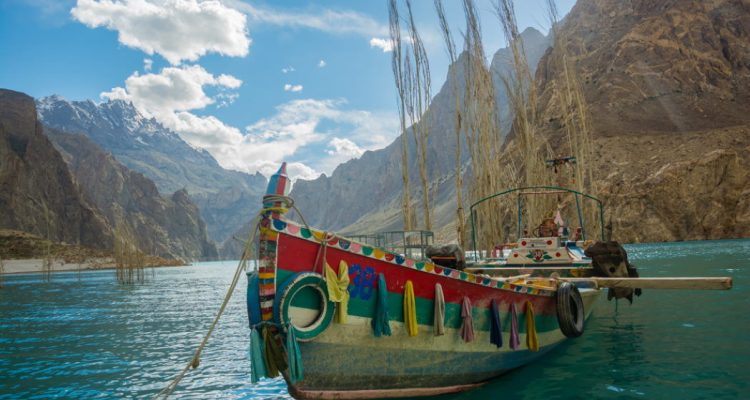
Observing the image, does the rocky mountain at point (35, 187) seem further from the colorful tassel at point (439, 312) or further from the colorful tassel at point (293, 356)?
the colorful tassel at point (439, 312)

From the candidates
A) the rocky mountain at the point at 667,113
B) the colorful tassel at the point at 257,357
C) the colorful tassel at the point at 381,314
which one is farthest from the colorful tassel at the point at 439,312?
the rocky mountain at the point at 667,113

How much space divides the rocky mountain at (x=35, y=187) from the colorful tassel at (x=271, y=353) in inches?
4407

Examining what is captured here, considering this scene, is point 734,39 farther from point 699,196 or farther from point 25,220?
point 25,220

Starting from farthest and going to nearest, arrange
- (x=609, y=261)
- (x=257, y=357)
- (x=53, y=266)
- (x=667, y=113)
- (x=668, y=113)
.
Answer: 1. (x=667, y=113)
2. (x=668, y=113)
3. (x=53, y=266)
4. (x=609, y=261)
5. (x=257, y=357)

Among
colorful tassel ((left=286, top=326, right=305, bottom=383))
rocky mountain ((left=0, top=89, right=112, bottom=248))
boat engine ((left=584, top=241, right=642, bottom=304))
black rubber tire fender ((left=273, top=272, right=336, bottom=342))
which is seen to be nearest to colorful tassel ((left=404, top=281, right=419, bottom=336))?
black rubber tire fender ((left=273, top=272, right=336, bottom=342))

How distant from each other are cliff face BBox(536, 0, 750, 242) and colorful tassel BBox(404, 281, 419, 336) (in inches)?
2728

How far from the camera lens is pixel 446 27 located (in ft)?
61.8

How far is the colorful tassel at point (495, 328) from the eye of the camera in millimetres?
6387

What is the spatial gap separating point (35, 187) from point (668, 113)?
13993cm

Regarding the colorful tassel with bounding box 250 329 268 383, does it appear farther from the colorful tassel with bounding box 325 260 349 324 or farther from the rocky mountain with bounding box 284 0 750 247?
the rocky mountain with bounding box 284 0 750 247

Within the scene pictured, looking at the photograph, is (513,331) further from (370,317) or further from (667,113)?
(667,113)

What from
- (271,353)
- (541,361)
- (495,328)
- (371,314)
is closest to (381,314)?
(371,314)

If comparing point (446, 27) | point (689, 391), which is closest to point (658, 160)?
point (446, 27)

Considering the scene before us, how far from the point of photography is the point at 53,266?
78.6m
